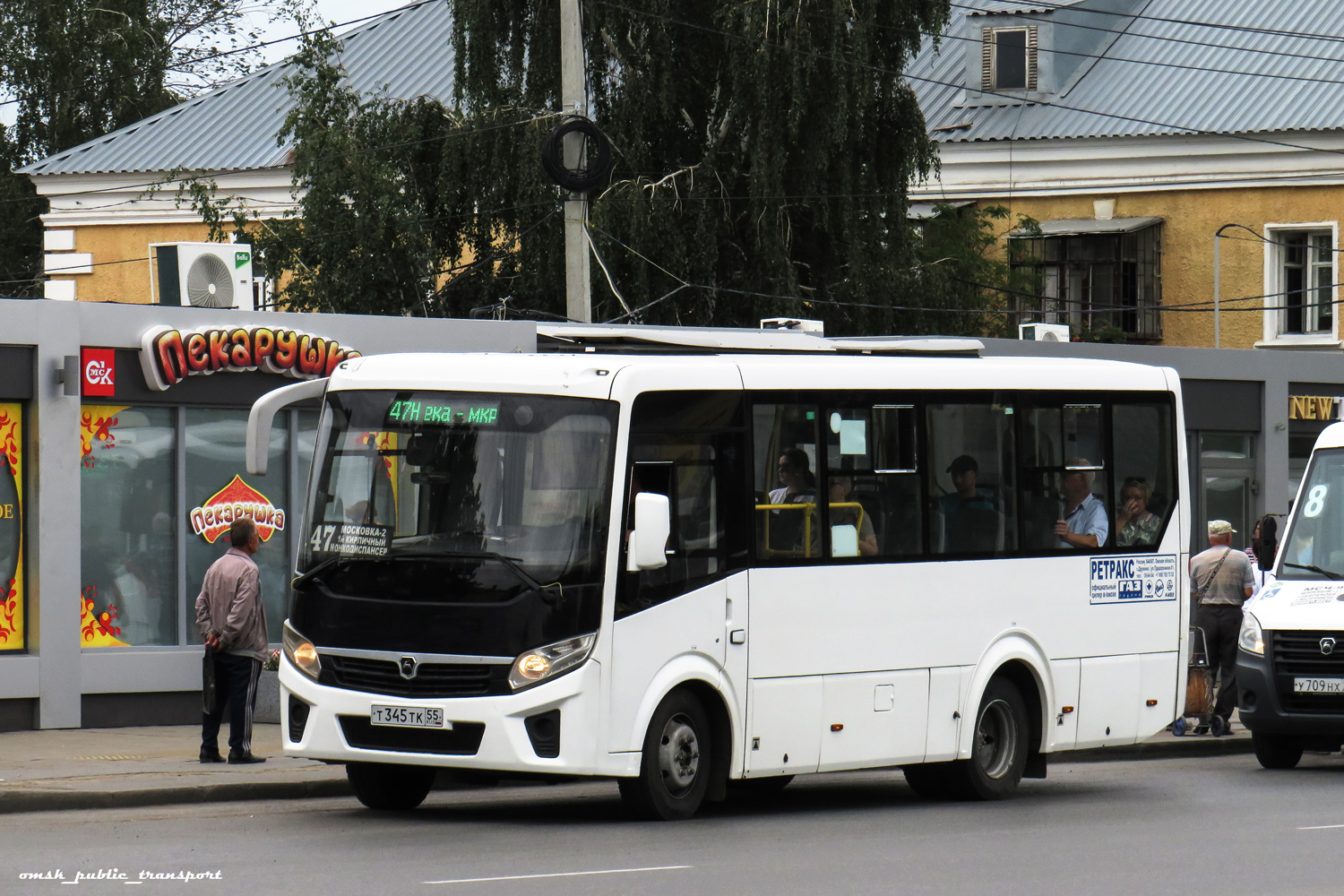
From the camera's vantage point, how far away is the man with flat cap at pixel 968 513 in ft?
44.4

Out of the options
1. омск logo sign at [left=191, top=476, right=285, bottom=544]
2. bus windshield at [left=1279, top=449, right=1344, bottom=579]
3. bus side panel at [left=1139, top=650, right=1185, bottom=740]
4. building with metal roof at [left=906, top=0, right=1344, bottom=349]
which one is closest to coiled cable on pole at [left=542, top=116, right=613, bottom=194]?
омск logo sign at [left=191, top=476, right=285, bottom=544]

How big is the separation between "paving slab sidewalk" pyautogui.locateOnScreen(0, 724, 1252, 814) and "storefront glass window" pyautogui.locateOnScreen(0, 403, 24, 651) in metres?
0.94

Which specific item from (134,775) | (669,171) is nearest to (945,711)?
(134,775)

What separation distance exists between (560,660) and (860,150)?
1818cm

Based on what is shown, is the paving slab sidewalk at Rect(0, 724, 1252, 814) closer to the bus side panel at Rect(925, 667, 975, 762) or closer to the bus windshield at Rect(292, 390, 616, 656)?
the bus windshield at Rect(292, 390, 616, 656)

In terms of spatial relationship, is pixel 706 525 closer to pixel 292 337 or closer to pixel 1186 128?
pixel 292 337

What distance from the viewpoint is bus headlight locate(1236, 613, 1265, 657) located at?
16.4 m

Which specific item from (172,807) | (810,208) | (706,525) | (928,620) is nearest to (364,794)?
(172,807)

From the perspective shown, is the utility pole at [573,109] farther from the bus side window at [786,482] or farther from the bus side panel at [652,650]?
the bus side panel at [652,650]

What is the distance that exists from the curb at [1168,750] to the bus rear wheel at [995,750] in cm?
384

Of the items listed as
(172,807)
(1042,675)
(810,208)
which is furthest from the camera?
(810,208)

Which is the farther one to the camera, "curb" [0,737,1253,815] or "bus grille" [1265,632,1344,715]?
"bus grille" [1265,632,1344,715]

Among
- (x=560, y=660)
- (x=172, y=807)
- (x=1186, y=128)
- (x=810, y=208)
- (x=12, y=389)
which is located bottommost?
(x=172, y=807)

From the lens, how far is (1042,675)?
46.0ft
